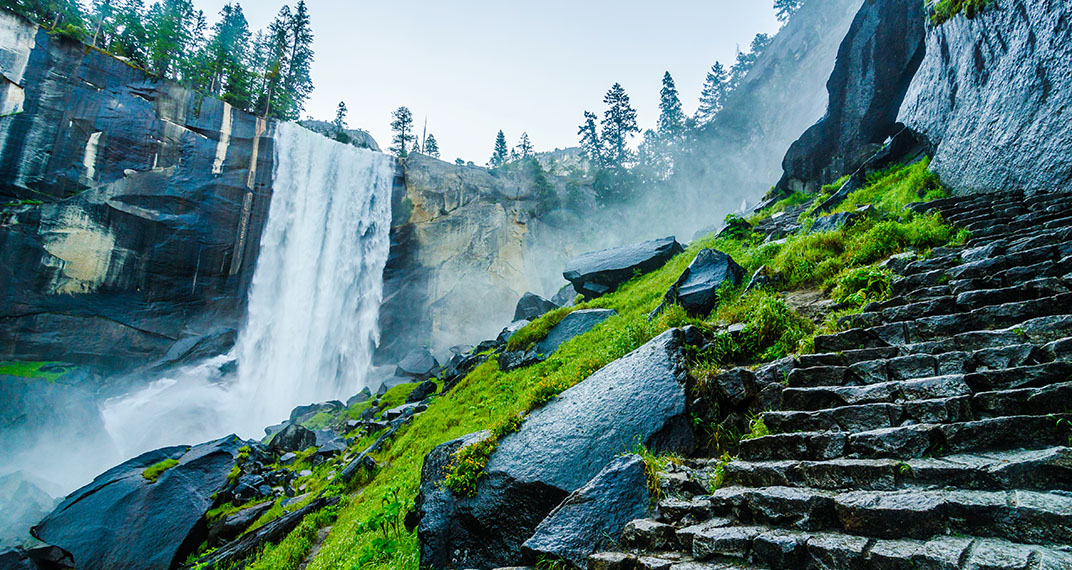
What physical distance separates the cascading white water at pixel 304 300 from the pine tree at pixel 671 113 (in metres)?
35.4

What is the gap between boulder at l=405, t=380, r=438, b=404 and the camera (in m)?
17.2

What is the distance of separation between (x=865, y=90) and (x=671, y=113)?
3577cm

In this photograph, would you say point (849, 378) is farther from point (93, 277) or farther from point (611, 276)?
point (93, 277)

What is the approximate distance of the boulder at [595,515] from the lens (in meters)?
3.87

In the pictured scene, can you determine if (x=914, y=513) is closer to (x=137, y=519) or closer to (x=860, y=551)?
(x=860, y=551)

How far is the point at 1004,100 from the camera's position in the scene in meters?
9.95

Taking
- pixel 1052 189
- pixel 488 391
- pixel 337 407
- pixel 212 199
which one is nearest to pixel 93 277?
pixel 212 199

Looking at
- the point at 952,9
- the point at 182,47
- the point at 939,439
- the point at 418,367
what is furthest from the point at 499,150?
the point at 939,439

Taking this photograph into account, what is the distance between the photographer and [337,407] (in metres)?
23.9

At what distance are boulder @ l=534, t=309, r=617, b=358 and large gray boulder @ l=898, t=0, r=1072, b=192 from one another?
946cm

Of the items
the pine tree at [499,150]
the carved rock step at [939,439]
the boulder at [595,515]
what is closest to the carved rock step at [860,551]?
the boulder at [595,515]

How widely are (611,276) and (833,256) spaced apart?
9.19 metres

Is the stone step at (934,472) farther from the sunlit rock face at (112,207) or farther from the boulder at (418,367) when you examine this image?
the sunlit rock face at (112,207)

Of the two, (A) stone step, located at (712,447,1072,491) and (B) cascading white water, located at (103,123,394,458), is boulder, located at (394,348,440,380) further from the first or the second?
(A) stone step, located at (712,447,1072,491)
